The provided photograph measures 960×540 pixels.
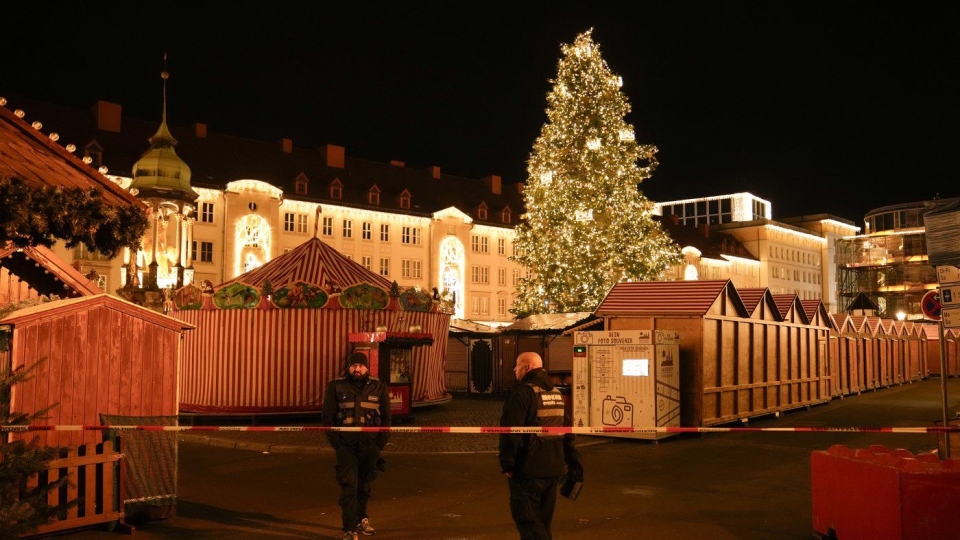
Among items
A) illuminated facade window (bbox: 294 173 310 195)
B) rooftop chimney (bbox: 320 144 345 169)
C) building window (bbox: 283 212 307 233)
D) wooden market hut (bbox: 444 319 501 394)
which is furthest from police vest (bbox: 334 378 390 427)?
rooftop chimney (bbox: 320 144 345 169)

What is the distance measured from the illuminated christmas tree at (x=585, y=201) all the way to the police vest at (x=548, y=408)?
2684 centimetres

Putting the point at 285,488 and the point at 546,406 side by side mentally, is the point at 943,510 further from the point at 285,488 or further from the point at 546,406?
the point at 285,488

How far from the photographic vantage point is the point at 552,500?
6738mm

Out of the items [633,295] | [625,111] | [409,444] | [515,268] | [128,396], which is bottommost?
[409,444]

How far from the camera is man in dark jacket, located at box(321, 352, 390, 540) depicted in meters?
8.12

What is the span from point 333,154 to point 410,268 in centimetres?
962

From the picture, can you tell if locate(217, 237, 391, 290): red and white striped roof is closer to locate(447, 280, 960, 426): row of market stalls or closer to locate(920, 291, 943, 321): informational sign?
locate(447, 280, 960, 426): row of market stalls

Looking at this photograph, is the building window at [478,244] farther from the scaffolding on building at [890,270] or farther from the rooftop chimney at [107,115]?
the scaffolding on building at [890,270]

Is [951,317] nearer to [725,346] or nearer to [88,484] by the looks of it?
[725,346]

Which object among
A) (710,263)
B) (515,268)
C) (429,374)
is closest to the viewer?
(429,374)

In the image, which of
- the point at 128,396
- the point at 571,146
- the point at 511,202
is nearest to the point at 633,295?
the point at 128,396

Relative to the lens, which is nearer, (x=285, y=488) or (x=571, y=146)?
(x=285, y=488)

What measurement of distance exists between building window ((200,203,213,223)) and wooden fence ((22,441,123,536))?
43.0 m

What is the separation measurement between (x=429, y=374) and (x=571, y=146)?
13726mm
